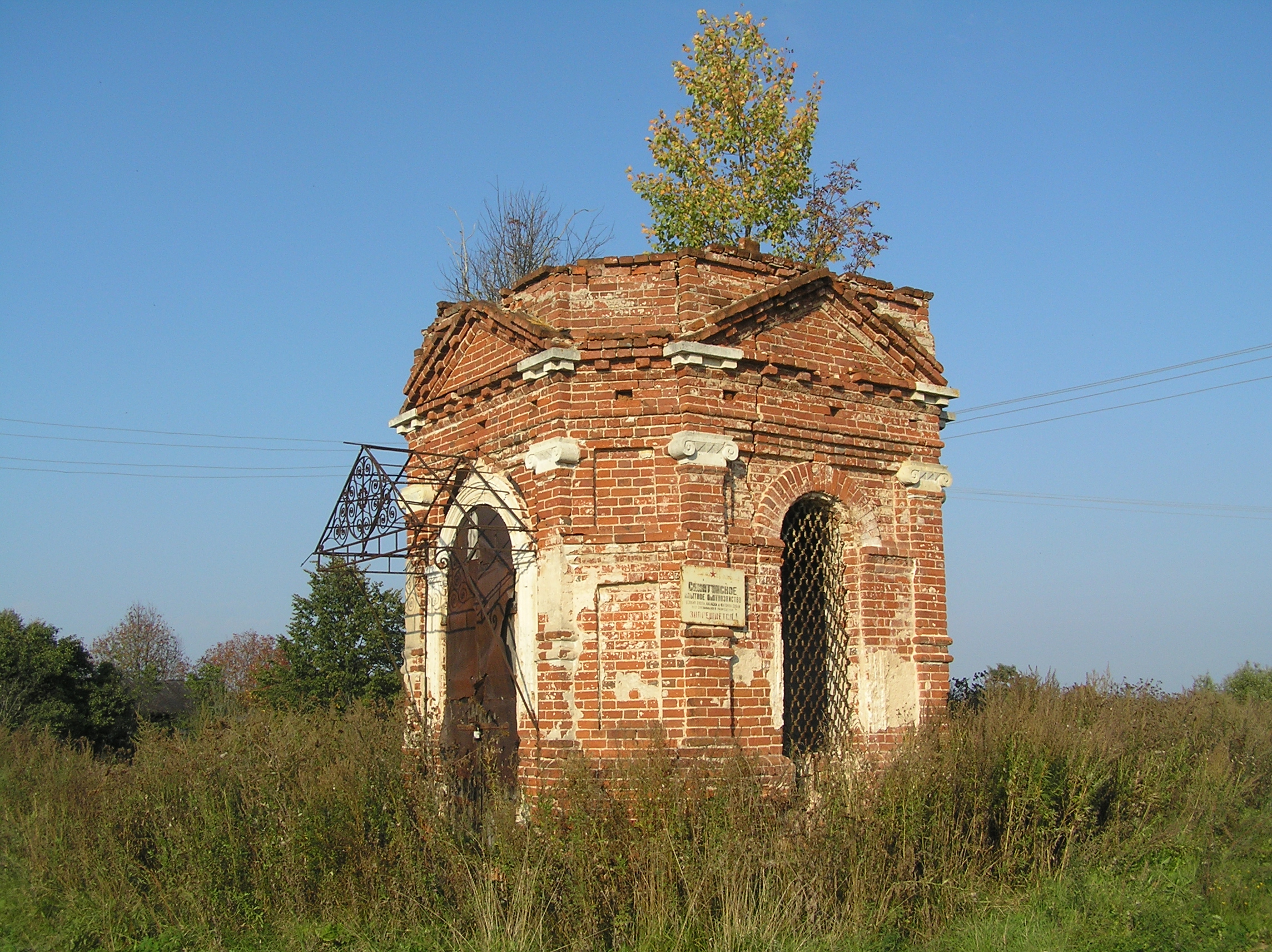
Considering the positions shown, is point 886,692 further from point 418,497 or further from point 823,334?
point 418,497

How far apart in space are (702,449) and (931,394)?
2.98m

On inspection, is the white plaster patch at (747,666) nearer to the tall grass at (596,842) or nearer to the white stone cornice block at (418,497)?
the tall grass at (596,842)

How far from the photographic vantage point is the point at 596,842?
7.13 meters

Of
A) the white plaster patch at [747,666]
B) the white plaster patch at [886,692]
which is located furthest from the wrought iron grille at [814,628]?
the white plaster patch at [747,666]

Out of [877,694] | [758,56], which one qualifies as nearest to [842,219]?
[758,56]

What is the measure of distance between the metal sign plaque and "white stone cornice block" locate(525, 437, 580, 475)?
135 centimetres

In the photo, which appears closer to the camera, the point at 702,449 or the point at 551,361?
the point at 702,449

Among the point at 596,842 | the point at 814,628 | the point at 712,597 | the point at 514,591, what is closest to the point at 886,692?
the point at 814,628

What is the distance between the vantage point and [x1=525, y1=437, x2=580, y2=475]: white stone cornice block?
9016 millimetres

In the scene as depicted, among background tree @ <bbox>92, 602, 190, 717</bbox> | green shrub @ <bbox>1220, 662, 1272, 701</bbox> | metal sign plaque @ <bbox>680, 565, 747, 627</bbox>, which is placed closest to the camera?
metal sign plaque @ <bbox>680, 565, 747, 627</bbox>

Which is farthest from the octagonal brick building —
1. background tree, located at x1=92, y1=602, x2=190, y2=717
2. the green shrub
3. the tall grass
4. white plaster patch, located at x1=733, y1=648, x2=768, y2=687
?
background tree, located at x1=92, y1=602, x2=190, y2=717

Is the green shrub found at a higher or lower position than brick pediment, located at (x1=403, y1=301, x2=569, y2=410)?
lower

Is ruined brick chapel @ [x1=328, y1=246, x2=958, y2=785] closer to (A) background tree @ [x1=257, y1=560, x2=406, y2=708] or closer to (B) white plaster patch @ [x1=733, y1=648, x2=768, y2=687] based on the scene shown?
(B) white plaster patch @ [x1=733, y1=648, x2=768, y2=687]

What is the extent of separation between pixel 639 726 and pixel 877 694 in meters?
2.52
